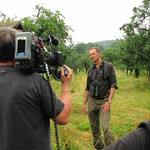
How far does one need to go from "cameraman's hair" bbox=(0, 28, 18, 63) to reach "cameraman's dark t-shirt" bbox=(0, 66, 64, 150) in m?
0.12

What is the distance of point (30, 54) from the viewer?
3.05 ft

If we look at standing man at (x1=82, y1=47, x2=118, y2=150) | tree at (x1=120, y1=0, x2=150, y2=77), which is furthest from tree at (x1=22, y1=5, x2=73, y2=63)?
standing man at (x1=82, y1=47, x2=118, y2=150)

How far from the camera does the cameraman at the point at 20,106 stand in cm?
94

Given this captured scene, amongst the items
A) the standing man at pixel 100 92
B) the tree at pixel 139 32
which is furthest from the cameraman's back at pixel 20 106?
the tree at pixel 139 32

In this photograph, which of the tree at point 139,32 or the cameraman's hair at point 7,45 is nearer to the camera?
the cameraman's hair at point 7,45

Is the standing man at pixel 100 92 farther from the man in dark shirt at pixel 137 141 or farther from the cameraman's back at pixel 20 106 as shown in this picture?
the man in dark shirt at pixel 137 141

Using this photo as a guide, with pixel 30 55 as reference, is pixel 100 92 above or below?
below

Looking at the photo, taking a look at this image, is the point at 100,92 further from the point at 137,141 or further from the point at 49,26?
the point at 49,26

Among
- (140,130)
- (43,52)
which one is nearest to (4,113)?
(43,52)

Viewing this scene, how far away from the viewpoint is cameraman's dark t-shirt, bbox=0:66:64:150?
3.08 feet

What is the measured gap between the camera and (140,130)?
2.21 ft

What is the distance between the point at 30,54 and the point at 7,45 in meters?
0.20

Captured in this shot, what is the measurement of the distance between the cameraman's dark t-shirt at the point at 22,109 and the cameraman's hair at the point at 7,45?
12cm

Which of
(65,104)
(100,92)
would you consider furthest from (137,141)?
(100,92)
